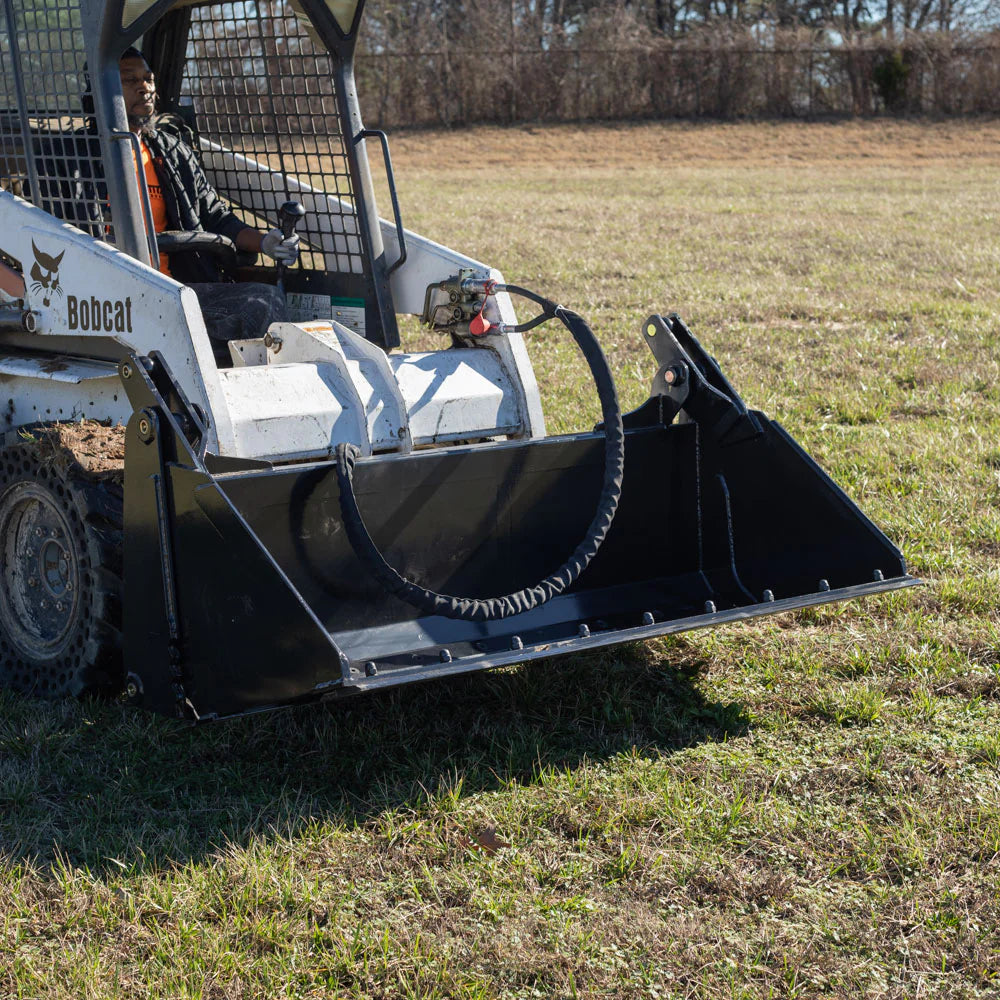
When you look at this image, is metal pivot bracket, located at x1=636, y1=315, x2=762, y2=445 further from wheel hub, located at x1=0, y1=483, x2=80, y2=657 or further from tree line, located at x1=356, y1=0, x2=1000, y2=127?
tree line, located at x1=356, y1=0, x2=1000, y2=127

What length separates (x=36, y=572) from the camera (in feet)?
13.4

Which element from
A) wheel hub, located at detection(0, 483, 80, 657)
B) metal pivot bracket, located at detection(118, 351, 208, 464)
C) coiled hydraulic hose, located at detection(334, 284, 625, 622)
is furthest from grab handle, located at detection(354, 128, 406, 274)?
wheel hub, located at detection(0, 483, 80, 657)

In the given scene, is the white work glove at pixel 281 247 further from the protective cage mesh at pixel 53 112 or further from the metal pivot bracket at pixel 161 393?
the metal pivot bracket at pixel 161 393

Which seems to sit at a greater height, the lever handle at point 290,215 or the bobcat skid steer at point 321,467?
the lever handle at point 290,215

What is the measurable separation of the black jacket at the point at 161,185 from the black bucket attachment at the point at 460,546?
0.99 metres

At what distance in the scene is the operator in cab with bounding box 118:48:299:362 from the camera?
445cm

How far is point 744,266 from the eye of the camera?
1218 cm

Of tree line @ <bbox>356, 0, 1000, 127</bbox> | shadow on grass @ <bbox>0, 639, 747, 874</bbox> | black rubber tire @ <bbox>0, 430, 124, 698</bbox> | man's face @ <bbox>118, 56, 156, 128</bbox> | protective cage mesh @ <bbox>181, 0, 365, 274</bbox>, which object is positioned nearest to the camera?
shadow on grass @ <bbox>0, 639, 747, 874</bbox>

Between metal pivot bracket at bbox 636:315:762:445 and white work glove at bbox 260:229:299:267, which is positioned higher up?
white work glove at bbox 260:229:299:267

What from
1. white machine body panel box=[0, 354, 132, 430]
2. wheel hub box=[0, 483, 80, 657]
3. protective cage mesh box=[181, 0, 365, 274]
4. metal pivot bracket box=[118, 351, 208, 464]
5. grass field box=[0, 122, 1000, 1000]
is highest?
protective cage mesh box=[181, 0, 365, 274]

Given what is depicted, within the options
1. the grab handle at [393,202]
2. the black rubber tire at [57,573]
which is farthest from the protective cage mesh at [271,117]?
the black rubber tire at [57,573]

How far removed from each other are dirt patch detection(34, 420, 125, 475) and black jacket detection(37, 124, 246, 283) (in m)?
0.65

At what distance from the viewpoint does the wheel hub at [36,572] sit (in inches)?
157

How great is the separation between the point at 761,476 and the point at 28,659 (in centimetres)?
230
